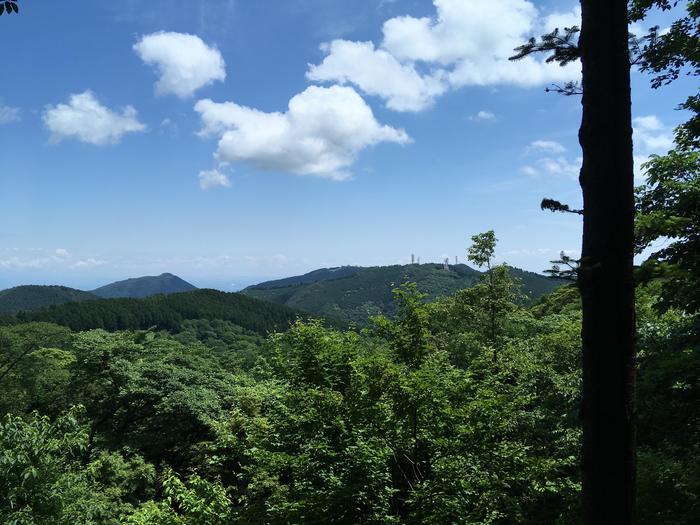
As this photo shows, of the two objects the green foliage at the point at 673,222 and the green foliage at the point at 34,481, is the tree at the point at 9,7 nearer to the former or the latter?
the green foliage at the point at 673,222

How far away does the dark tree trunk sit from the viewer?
305 cm

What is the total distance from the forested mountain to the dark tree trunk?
126 metres

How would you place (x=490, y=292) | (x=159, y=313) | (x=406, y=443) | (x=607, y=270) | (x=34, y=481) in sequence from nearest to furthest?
(x=607, y=270)
(x=34, y=481)
(x=406, y=443)
(x=490, y=292)
(x=159, y=313)

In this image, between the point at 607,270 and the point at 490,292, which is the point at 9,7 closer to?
the point at 607,270

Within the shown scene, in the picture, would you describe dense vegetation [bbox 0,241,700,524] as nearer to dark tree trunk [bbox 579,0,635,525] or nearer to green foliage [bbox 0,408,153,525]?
green foliage [bbox 0,408,153,525]

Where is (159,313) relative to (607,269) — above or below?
below

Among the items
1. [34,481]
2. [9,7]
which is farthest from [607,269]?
[34,481]

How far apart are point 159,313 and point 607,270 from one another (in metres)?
173

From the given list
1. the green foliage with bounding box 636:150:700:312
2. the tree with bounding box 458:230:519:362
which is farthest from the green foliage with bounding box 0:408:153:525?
the tree with bounding box 458:230:519:362

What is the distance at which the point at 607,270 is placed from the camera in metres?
3.13

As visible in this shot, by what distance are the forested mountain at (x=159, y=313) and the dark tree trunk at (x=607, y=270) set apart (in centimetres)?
12594

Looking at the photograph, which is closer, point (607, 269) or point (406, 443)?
point (607, 269)

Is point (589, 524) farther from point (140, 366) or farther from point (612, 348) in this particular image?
point (140, 366)

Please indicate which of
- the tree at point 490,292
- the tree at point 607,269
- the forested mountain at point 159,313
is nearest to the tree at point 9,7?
the tree at point 607,269
